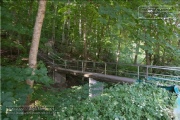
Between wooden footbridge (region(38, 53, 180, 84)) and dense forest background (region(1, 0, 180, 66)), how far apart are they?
2.11 ft

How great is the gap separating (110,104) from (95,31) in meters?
8.88

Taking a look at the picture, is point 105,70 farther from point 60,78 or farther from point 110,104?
point 110,104

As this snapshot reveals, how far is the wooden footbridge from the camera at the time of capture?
26.1 feet

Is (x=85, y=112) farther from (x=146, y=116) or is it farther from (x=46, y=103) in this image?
(x=146, y=116)

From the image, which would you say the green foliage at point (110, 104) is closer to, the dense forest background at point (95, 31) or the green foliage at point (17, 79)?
the green foliage at point (17, 79)

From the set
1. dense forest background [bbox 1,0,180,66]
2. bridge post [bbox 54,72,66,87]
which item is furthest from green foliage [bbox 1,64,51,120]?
bridge post [bbox 54,72,66,87]

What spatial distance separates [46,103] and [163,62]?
1006 cm

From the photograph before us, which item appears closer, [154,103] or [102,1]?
[154,103]

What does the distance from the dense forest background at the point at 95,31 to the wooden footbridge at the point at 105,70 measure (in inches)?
25.3

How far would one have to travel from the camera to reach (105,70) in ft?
27.9

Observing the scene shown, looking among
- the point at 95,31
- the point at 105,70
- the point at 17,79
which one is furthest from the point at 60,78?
the point at 17,79

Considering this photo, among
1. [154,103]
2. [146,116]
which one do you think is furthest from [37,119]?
[154,103]

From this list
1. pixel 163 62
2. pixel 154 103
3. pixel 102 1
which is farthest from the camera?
pixel 163 62

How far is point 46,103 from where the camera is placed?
3.12 meters
